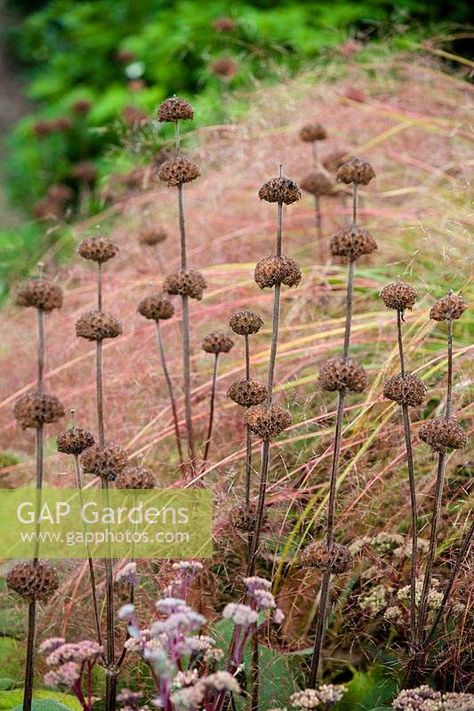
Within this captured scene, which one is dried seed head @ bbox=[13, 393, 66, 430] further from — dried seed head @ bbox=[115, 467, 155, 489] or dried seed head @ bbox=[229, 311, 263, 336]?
dried seed head @ bbox=[229, 311, 263, 336]

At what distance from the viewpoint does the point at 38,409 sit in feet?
3.93

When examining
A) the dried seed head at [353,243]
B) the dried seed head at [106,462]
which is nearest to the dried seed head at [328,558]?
the dried seed head at [106,462]

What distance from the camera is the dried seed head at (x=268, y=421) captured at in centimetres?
134

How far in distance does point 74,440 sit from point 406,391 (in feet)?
1.49

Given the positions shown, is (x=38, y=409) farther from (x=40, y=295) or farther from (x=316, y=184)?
(x=316, y=184)

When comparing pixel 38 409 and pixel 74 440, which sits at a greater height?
pixel 38 409

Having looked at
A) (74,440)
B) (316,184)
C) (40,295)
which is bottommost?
(316,184)

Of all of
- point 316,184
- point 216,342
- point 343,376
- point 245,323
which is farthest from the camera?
point 316,184

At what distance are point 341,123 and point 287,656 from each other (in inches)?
83.3

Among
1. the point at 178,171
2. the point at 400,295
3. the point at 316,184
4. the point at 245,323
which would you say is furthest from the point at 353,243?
the point at 316,184

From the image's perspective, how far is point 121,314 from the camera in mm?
2572

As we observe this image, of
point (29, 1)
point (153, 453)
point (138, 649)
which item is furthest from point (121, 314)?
point (29, 1)

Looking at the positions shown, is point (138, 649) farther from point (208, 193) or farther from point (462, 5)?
point (462, 5)

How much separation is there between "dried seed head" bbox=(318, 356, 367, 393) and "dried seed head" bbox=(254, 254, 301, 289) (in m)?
0.13
